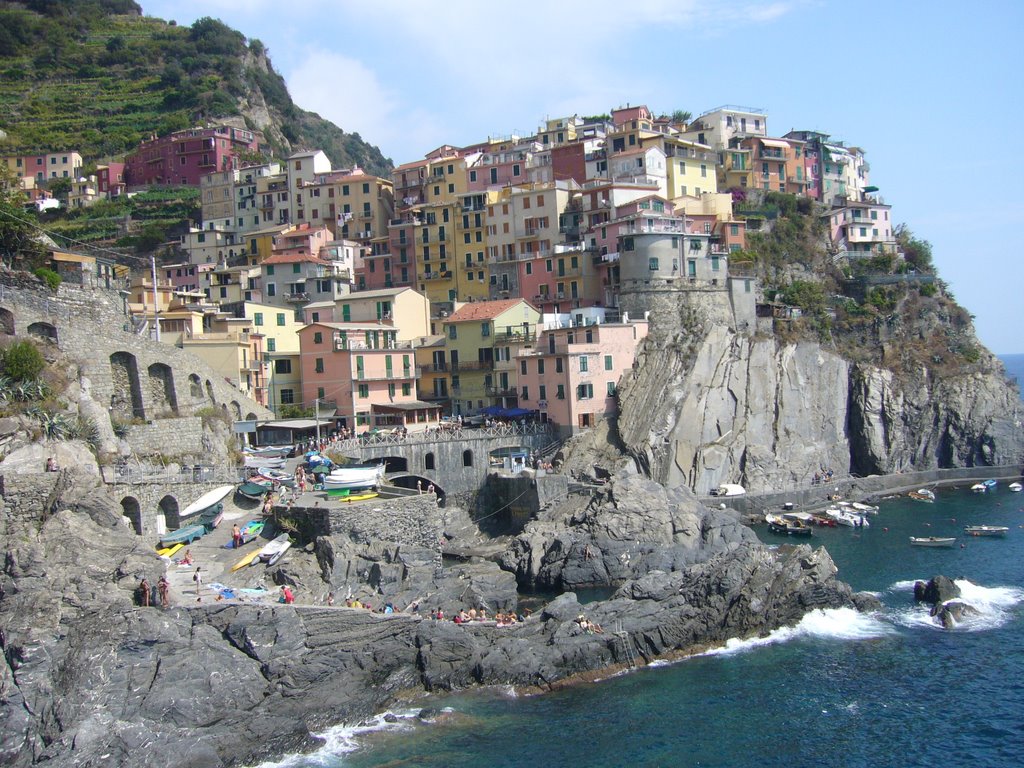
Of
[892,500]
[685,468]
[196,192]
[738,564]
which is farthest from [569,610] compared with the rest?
[196,192]

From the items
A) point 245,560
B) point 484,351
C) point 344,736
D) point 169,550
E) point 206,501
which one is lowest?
point 344,736

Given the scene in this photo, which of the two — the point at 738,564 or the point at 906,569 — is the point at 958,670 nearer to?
the point at 738,564

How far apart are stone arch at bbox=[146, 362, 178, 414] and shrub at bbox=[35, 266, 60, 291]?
581cm

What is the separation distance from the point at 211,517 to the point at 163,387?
405 inches

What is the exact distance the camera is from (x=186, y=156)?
10438 cm

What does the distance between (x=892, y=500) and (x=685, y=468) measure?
16068 millimetres

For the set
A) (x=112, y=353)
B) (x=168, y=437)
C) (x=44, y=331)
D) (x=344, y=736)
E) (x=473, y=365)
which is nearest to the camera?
(x=344, y=736)

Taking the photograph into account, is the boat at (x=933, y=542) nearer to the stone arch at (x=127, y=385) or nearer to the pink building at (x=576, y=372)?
the pink building at (x=576, y=372)

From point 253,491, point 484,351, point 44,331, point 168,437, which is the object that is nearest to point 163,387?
point 168,437

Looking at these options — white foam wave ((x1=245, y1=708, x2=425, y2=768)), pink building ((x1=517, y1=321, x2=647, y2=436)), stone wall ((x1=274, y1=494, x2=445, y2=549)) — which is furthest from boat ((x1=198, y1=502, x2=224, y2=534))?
pink building ((x1=517, y1=321, x2=647, y2=436))

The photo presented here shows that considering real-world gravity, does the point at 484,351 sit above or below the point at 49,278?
below

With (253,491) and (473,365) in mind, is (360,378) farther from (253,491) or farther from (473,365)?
(253,491)

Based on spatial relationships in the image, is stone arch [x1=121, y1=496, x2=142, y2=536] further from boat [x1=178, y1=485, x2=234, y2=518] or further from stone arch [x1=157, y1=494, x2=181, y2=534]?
boat [x1=178, y1=485, x2=234, y2=518]

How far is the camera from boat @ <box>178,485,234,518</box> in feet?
138
